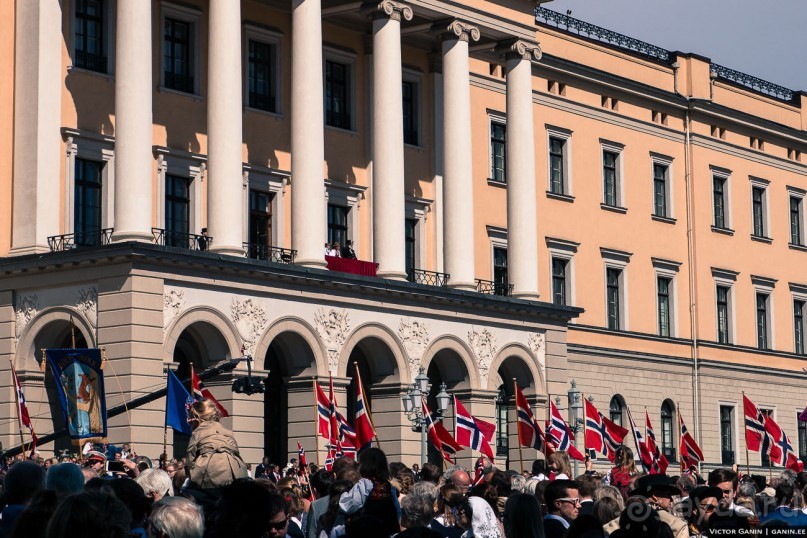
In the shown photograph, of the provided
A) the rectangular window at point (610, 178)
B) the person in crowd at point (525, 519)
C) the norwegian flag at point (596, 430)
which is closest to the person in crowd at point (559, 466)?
the person in crowd at point (525, 519)

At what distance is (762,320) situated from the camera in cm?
5997

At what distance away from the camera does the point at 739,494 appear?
14.3m

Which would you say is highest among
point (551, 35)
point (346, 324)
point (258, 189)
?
point (551, 35)

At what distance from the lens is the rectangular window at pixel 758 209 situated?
6016 cm

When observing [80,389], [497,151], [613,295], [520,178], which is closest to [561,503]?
[80,389]

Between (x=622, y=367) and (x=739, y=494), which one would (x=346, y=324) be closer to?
(x=622, y=367)

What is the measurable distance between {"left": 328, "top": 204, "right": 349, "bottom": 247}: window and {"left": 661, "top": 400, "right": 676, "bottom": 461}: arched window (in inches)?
636

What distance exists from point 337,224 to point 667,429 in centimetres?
1709

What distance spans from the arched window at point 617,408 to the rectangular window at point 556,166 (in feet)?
22.7

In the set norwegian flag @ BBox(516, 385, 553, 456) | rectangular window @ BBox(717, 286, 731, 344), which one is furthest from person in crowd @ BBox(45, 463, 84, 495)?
rectangular window @ BBox(717, 286, 731, 344)

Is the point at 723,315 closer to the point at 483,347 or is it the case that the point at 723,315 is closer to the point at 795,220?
the point at 795,220

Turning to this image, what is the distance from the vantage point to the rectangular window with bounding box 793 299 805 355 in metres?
61.6

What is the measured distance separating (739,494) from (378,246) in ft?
85.0

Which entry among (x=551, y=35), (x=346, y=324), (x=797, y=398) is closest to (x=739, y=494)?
(x=346, y=324)
